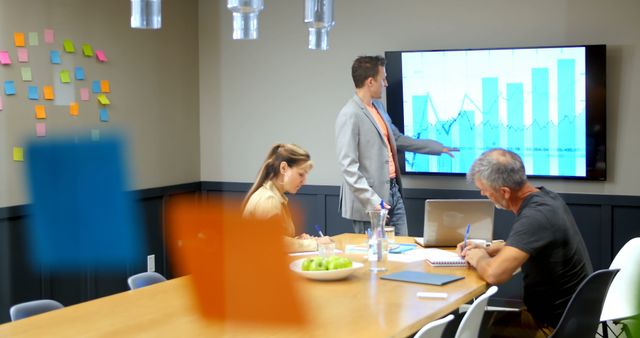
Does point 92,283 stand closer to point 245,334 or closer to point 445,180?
point 445,180

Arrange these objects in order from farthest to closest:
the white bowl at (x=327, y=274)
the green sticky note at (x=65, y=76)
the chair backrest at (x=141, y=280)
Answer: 1. the green sticky note at (x=65, y=76)
2. the chair backrest at (x=141, y=280)
3. the white bowl at (x=327, y=274)

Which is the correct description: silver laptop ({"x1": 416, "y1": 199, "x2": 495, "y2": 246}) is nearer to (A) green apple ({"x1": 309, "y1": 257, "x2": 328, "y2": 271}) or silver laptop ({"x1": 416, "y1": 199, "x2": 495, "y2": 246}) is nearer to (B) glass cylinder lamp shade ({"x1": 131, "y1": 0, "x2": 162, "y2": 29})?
(A) green apple ({"x1": 309, "y1": 257, "x2": 328, "y2": 271})

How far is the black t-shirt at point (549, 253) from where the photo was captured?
2.88 metres

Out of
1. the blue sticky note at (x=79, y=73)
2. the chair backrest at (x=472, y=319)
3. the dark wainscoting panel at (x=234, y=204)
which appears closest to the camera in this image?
the chair backrest at (x=472, y=319)

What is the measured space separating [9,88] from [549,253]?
3279mm

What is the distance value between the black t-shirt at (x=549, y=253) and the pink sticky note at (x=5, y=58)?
3174 mm

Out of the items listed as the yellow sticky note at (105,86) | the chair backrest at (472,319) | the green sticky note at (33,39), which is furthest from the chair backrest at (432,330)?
the yellow sticky note at (105,86)

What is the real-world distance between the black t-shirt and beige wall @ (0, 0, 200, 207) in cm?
313

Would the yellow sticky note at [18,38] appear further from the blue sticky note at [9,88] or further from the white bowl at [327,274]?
the white bowl at [327,274]

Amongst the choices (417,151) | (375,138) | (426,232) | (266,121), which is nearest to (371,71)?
(375,138)

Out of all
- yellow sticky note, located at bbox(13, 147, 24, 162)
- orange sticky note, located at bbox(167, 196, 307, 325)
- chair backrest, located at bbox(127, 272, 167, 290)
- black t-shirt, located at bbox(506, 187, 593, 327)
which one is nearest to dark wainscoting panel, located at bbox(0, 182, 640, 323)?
yellow sticky note, located at bbox(13, 147, 24, 162)

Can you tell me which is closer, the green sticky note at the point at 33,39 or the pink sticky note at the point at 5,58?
the pink sticky note at the point at 5,58

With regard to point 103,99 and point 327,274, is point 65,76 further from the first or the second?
point 327,274

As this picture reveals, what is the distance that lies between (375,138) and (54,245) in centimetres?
241
